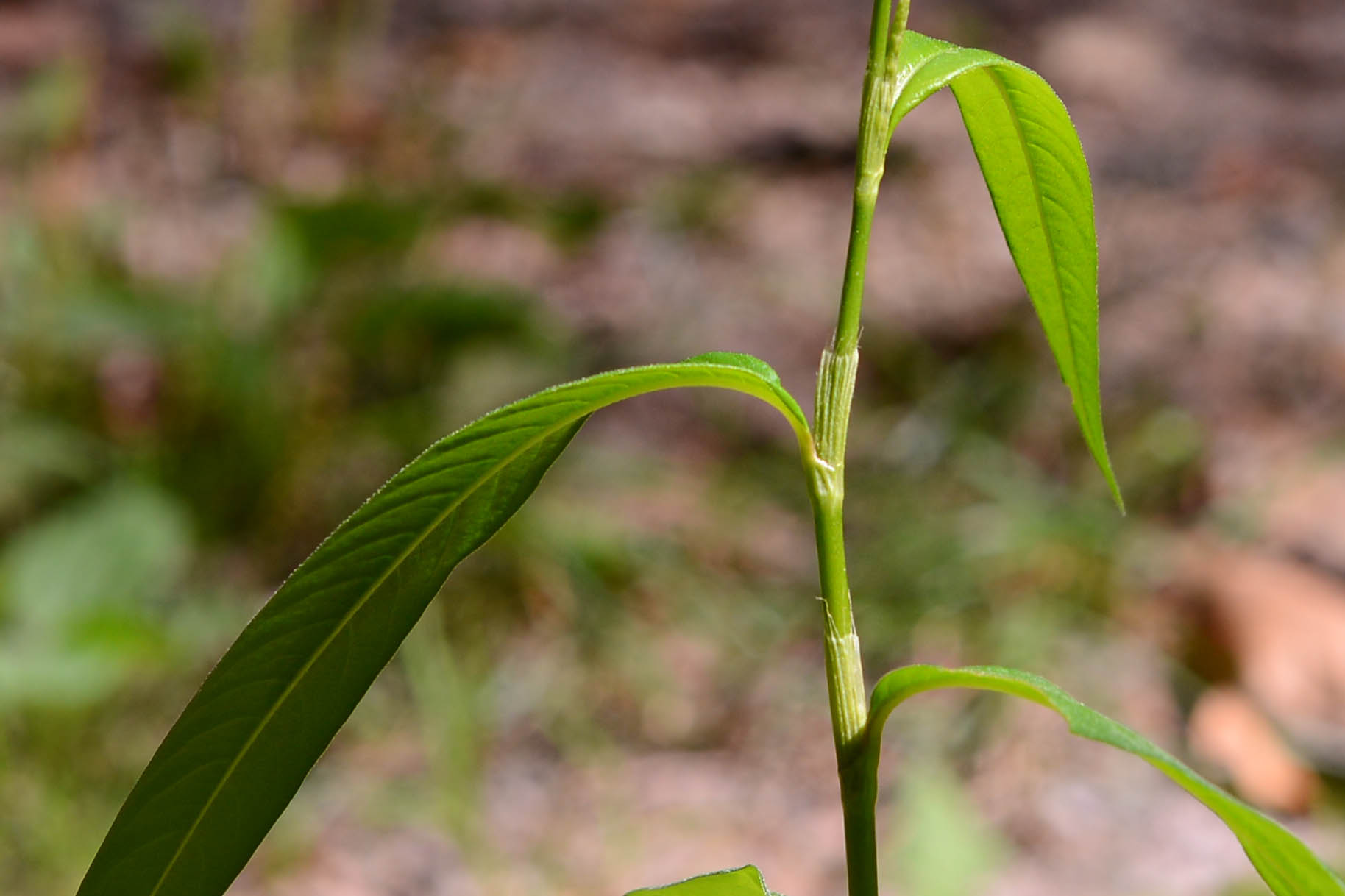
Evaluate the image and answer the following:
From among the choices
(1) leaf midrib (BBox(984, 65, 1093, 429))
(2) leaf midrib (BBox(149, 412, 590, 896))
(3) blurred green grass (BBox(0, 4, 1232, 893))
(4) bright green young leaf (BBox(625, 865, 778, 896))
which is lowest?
(3) blurred green grass (BBox(0, 4, 1232, 893))

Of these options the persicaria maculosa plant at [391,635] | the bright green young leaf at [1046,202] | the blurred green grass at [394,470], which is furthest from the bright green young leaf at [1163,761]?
the blurred green grass at [394,470]

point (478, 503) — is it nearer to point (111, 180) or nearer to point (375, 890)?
point (375, 890)

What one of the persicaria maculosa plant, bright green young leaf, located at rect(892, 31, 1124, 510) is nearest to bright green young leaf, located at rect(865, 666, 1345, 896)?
the persicaria maculosa plant

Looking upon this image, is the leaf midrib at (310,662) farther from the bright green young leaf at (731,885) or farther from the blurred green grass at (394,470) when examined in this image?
the blurred green grass at (394,470)

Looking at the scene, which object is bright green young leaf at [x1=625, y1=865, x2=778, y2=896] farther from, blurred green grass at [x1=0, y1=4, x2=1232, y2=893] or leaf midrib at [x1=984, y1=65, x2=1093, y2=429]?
blurred green grass at [x1=0, y1=4, x2=1232, y2=893]

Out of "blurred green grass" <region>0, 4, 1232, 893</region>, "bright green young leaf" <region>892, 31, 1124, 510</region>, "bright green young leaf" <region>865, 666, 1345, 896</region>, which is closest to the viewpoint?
"bright green young leaf" <region>865, 666, 1345, 896</region>

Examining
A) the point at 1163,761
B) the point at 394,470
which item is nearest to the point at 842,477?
the point at 1163,761

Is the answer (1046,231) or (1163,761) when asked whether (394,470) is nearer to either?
(1046,231)
